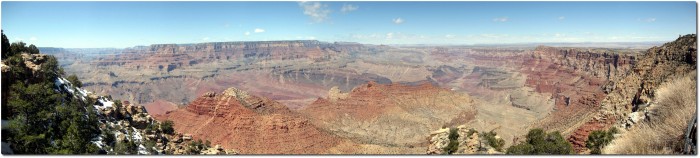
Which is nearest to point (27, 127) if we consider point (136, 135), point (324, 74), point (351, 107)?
point (136, 135)

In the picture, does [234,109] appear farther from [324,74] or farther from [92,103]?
[324,74]

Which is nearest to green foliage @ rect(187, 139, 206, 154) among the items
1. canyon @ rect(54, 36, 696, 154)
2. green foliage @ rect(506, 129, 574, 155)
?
canyon @ rect(54, 36, 696, 154)

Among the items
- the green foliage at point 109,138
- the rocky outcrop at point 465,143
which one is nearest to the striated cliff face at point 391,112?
the rocky outcrop at point 465,143

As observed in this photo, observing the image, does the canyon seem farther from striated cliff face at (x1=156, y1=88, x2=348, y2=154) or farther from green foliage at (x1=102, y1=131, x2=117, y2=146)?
green foliage at (x1=102, y1=131, x2=117, y2=146)

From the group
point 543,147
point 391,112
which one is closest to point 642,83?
point 543,147

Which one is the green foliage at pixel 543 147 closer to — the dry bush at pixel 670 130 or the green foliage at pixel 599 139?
the green foliage at pixel 599 139

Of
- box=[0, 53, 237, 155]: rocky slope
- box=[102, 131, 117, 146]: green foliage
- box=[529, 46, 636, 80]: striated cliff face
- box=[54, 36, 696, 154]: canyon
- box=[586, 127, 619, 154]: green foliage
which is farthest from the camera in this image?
box=[529, 46, 636, 80]: striated cliff face
